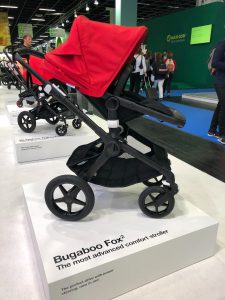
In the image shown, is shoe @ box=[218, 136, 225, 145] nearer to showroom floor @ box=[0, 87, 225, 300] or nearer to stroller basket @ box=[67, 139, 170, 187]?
showroom floor @ box=[0, 87, 225, 300]

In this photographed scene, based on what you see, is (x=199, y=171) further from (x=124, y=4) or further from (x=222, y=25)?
(x=222, y=25)

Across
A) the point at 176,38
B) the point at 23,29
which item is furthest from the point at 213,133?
the point at 23,29

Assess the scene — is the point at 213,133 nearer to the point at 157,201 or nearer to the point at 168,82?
the point at 157,201

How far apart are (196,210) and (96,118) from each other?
3.33 m

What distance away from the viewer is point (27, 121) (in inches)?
128

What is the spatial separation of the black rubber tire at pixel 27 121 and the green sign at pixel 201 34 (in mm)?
9119

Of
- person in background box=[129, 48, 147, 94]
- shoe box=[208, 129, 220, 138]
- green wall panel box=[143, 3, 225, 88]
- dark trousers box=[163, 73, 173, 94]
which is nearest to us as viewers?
shoe box=[208, 129, 220, 138]

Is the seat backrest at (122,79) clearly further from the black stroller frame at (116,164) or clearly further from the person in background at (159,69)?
the person in background at (159,69)

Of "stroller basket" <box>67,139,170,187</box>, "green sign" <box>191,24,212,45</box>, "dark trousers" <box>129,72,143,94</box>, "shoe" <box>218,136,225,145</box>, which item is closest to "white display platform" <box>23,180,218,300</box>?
"stroller basket" <box>67,139,170,187</box>

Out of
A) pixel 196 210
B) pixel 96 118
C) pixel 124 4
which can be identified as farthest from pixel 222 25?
pixel 196 210

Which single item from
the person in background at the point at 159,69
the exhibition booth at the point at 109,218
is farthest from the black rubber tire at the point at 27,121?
the person in background at the point at 159,69

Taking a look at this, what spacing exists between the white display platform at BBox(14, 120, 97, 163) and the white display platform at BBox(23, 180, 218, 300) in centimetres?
128

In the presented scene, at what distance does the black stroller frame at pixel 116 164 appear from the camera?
1441 mm

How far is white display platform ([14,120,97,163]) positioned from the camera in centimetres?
288
